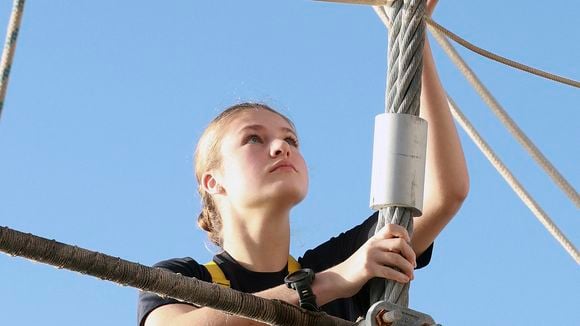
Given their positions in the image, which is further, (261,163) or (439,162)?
(261,163)

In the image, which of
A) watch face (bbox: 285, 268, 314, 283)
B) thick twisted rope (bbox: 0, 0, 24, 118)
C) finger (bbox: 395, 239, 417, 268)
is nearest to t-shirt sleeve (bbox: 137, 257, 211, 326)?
watch face (bbox: 285, 268, 314, 283)

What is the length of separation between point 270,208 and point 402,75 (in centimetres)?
87

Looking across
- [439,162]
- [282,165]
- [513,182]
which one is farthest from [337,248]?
[513,182]

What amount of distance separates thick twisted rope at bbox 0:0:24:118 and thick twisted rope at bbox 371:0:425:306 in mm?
869

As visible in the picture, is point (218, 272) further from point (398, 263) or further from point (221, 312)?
point (398, 263)

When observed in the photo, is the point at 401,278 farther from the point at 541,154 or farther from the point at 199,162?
the point at 541,154

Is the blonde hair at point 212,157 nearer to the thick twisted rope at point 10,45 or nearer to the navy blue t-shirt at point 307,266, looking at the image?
the navy blue t-shirt at point 307,266

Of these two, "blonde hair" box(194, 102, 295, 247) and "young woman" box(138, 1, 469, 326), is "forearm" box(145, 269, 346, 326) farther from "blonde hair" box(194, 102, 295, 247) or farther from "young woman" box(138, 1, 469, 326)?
"blonde hair" box(194, 102, 295, 247)

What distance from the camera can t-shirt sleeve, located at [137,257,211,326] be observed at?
359cm

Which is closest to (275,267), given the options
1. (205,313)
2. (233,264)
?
(233,264)

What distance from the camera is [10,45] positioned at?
258 centimetres

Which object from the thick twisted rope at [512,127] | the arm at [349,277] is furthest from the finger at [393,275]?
the thick twisted rope at [512,127]

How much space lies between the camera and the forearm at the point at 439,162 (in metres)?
3.54

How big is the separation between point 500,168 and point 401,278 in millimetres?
2269
